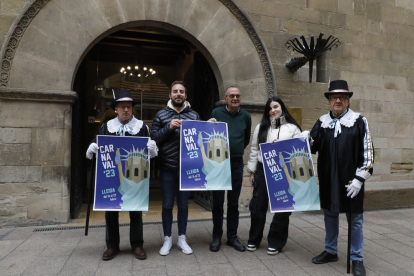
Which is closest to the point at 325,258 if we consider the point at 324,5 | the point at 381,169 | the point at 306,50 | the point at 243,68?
the point at 243,68

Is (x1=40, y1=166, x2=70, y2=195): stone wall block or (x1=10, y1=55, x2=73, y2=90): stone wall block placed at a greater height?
(x1=10, y1=55, x2=73, y2=90): stone wall block

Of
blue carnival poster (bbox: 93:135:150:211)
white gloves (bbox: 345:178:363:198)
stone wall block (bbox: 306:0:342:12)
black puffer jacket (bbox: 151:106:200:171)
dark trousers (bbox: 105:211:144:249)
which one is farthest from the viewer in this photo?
stone wall block (bbox: 306:0:342:12)

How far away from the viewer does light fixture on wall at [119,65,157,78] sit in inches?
414

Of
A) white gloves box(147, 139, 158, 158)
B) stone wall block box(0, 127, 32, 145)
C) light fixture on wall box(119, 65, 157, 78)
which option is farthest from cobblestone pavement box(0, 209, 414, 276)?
light fixture on wall box(119, 65, 157, 78)

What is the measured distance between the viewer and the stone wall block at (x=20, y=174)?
487cm

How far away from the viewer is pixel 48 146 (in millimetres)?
5059

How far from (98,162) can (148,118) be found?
7431 millimetres

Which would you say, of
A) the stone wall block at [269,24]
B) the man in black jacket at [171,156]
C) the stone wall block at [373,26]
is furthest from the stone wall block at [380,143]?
the man in black jacket at [171,156]

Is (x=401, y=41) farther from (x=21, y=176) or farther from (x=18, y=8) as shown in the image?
(x=21, y=176)

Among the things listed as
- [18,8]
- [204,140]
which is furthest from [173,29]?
[204,140]

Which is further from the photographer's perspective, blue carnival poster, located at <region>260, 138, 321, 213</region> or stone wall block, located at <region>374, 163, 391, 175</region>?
stone wall block, located at <region>374, 163, 391, 175</region>

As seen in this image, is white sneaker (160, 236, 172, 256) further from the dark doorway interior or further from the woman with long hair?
the dark doorway interior

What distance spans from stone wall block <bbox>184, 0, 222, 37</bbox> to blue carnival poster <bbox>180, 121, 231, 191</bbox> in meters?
2.70

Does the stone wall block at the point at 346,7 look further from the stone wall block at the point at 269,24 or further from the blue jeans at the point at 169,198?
the blue jeans at the point at 169,198
